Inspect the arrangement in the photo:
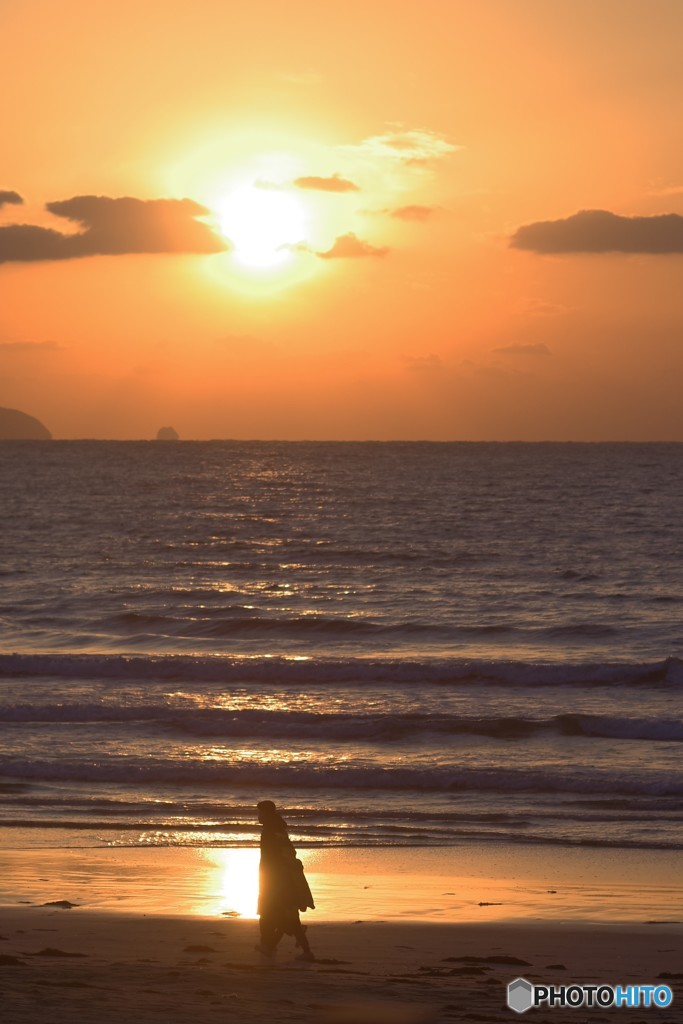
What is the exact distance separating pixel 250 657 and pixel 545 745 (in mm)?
11409

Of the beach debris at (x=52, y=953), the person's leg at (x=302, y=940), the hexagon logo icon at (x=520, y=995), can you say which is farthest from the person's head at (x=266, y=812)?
the hexagon logo icon at (x=520, y=995)

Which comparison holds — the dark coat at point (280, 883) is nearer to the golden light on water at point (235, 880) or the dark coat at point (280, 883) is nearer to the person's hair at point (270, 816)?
the person's hair at point (270, 816)

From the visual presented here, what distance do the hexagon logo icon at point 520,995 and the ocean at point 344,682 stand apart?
712 cm

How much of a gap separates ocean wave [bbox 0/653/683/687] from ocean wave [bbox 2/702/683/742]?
4.09 metres

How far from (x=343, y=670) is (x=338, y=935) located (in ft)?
61.6

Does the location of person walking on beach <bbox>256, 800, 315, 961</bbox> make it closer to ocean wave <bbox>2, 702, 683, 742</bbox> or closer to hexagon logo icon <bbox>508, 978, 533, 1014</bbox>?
hexagon logo icon <bbox>508, 978, 533, 1014</bbox>

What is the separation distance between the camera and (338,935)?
12.6m

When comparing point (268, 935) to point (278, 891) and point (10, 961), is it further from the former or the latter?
point (10, 961)

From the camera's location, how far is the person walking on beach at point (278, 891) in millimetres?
11758

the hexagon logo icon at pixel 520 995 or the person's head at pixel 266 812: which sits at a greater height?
the person's head at pixel 266 812

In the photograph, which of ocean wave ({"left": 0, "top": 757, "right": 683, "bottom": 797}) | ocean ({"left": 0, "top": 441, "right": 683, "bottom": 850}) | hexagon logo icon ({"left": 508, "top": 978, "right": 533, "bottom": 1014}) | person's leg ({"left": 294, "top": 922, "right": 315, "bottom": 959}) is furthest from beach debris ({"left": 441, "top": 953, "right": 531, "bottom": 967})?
ocean wave ({"left": 0, "top": 757, "right": 683, "bottom": 797})

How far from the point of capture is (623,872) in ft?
52.4

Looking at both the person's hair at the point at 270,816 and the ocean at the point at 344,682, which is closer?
the person's hair at the point at 270,816

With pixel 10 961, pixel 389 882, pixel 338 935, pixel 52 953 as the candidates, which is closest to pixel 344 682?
pixel 389 882
